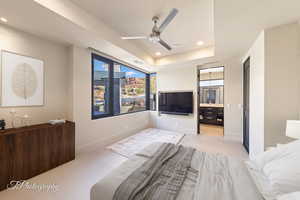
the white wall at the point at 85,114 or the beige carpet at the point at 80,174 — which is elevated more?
the white wall at the point at 85,114

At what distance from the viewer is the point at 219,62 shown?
411 cm

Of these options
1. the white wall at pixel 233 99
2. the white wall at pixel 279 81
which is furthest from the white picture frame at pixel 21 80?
the white wall at pixel 233 99

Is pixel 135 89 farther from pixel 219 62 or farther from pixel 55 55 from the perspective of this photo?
pixel 219 62

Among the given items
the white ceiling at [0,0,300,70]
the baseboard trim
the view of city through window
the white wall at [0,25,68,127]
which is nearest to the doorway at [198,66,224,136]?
the baseboard trim

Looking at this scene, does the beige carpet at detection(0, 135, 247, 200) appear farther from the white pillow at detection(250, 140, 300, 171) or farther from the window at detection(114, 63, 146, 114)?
the white pillow at detection(250, 140, 300, 171)

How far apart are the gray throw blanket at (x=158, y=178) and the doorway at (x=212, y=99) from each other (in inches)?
190

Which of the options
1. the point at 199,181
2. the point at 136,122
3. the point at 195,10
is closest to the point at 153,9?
the point at 195,10

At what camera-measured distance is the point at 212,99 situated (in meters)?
6.37

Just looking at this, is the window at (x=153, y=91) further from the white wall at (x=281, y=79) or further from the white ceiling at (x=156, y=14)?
the white wall at (x=281, y=79)

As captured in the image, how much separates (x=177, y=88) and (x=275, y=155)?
3.85 m

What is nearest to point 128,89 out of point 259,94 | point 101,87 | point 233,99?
point 101,87

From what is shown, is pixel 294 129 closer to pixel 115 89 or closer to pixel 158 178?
pixel 158 178

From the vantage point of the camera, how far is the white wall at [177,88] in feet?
15.0

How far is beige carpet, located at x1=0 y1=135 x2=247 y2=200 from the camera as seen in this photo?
1.67m
